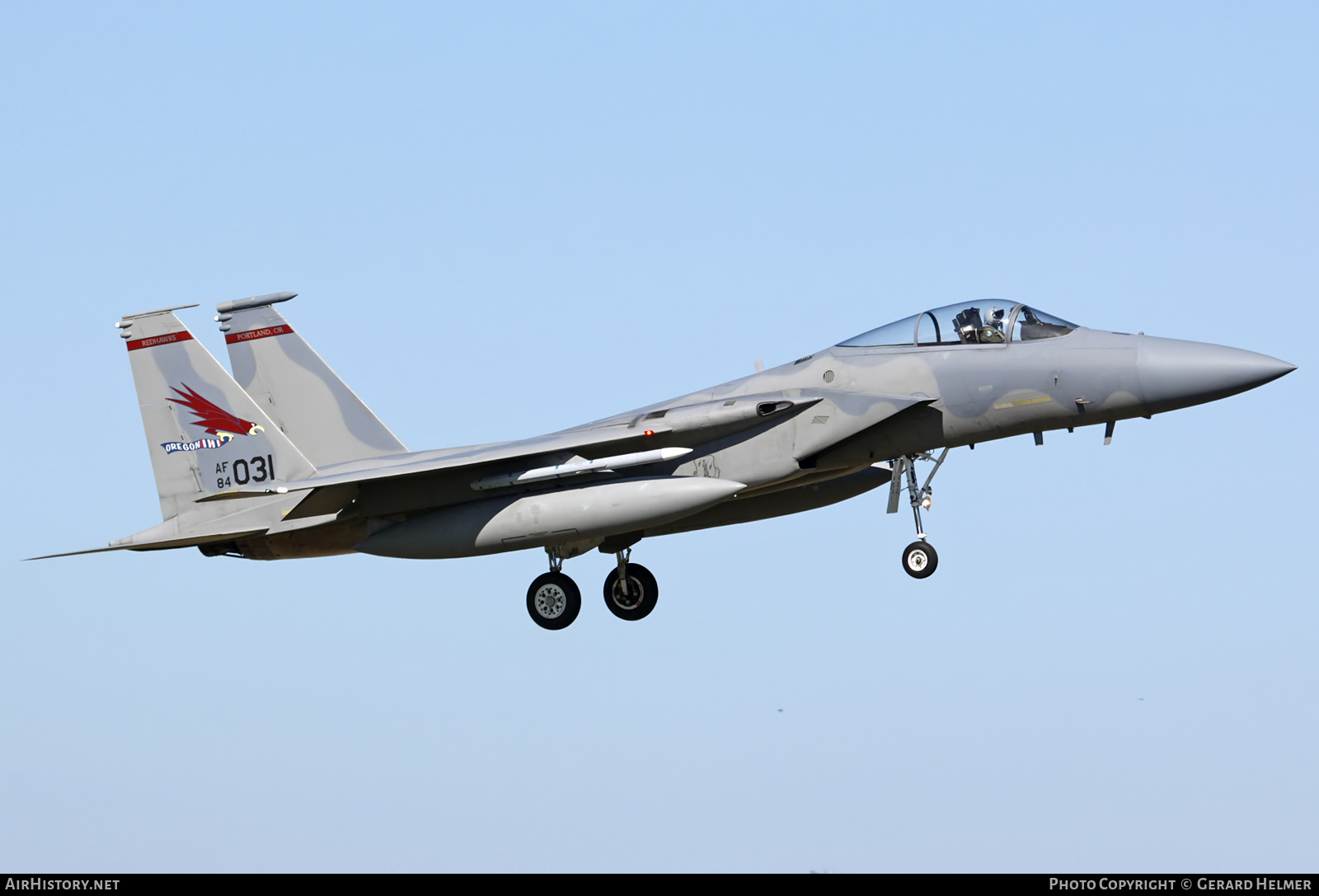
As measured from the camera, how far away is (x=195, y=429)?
Answer: 2072 centimetres

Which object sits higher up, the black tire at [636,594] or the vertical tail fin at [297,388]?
the vertical tail fin at [297,388]

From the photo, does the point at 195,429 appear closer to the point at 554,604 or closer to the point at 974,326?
the point at 554,604

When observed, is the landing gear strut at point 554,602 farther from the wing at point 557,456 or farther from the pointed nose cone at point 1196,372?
the pointed nose cone at point 1196,372

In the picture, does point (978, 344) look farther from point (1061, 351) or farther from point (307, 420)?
point (307, 420)

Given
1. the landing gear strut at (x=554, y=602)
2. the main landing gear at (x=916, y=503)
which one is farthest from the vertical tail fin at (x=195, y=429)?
the main landing gear at (x=916, y=503)

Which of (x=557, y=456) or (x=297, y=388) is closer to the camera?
(x=557, y=456)

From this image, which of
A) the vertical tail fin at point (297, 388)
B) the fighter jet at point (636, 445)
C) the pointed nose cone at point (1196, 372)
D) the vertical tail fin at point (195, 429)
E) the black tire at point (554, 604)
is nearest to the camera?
the pointed nose cone at point (1196, 372)

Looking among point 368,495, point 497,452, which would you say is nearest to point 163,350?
point 368,495

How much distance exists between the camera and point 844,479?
2062 cm

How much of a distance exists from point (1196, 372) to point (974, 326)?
95.4 inches

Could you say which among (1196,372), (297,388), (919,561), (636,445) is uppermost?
(297,388)

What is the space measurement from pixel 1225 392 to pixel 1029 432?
2.13 meters

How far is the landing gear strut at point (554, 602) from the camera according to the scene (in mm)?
19828

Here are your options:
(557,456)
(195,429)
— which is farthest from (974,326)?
(195,429)
